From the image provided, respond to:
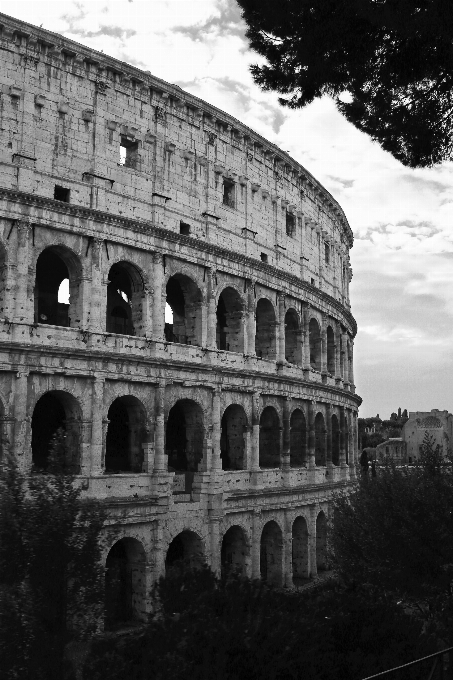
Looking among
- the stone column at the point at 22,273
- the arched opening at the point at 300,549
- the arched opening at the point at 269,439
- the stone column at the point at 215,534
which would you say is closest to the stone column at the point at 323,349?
the arched opening at the point at 269,439

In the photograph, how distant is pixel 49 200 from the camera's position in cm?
1961

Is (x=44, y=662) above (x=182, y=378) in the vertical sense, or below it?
below

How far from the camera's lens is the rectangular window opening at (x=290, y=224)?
94.7 ft

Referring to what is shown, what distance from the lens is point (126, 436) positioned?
23484 millimetres

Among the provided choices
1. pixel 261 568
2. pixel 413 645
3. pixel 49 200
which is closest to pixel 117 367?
pixel 49 200

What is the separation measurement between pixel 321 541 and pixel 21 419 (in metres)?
15.2

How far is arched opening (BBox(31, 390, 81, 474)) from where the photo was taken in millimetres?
19719

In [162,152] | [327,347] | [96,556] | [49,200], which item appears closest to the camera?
[96,556]

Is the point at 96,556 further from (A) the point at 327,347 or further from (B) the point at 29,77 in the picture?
(A) the point at 327,347

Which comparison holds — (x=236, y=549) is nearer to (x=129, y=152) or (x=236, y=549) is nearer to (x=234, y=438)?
(x=234, y=438)

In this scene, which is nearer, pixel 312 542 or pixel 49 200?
pixel 49 200

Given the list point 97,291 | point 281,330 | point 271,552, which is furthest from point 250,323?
point 271,552

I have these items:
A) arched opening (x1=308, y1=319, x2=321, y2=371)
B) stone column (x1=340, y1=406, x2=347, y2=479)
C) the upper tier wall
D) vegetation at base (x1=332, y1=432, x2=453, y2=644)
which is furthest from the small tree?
stone column (x1=340, y1=406, x2=347, y2=479)

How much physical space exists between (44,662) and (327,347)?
25.0 metres
